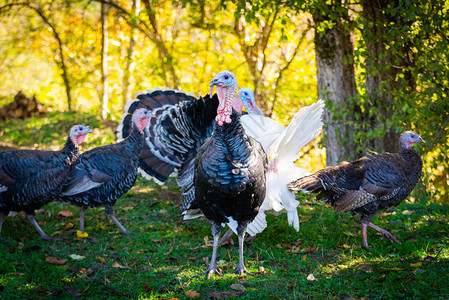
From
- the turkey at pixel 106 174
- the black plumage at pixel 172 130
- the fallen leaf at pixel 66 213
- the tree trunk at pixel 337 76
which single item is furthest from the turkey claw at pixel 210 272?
the tree trunk at pixel 337 76

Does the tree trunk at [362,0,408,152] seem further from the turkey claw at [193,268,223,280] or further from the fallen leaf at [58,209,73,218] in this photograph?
the fallen leaf at [58,209,73,218]

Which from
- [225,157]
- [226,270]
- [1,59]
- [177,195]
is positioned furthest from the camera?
[1,59]

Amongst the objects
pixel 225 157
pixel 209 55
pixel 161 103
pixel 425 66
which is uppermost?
pixel 209 55

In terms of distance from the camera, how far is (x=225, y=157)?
11.8ft

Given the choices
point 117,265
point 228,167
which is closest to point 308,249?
point 228,167

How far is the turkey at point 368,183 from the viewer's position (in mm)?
4555

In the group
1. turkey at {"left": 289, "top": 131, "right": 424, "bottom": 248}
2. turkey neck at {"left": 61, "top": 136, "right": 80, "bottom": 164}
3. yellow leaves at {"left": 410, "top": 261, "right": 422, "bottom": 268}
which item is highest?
turkey neck at {"left": 61, "top": 136, "right": 80, "bottom": 164}

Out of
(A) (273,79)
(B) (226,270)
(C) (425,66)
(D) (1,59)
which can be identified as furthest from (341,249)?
(D) (1,59)

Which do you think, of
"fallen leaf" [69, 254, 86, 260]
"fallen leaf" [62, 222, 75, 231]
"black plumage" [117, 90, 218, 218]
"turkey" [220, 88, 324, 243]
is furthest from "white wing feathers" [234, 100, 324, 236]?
"fallen leaf" [62, 222, 75, 231]

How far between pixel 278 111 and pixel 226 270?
6219 mm

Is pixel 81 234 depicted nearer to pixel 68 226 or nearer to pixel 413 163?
pixel 68 226

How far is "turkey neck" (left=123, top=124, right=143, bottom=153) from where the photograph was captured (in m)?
5.58

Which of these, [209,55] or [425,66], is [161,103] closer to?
[425,66]

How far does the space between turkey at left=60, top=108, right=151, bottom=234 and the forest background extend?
217cm
